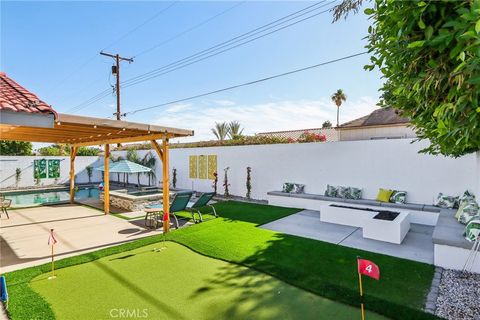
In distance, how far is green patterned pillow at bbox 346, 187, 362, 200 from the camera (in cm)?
1066

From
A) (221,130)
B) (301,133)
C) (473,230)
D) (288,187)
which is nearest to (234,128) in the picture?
(221,130)

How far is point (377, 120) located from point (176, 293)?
60.2 feet

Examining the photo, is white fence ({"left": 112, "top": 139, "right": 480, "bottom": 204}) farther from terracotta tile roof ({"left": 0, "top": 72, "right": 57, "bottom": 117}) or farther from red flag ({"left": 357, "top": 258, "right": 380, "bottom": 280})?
terracotta tile roof ({"left": 0, "top": 72, "right": 57, "bottom": 117})

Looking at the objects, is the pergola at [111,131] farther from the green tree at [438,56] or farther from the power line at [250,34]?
the power line at [250,34]

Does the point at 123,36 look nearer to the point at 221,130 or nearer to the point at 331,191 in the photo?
the point at 221,130

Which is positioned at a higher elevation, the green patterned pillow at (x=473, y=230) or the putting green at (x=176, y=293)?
the green patterned pillow at (x=473, y=230)

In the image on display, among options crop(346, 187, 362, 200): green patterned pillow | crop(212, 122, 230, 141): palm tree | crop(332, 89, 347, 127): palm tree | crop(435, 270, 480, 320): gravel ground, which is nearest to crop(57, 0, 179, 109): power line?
crop(346, 187, 362, 200): green patterned pillow

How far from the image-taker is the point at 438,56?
7.41 ft

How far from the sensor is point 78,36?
48.2 feet

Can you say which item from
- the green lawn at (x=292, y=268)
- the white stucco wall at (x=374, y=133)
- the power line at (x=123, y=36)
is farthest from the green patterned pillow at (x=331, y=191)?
the power line at (x=123, y=36)

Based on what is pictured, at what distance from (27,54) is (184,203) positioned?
1217 centimetres

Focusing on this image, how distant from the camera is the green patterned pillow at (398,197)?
31.3 feet

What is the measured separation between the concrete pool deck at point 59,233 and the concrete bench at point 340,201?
616cm

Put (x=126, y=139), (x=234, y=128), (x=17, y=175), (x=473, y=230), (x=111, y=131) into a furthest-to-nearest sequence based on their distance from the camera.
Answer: (x=234, y=128)
(x=17, y=175)
(x=126, y=139)
(x=111, y=131)
(x=473, y=230)
